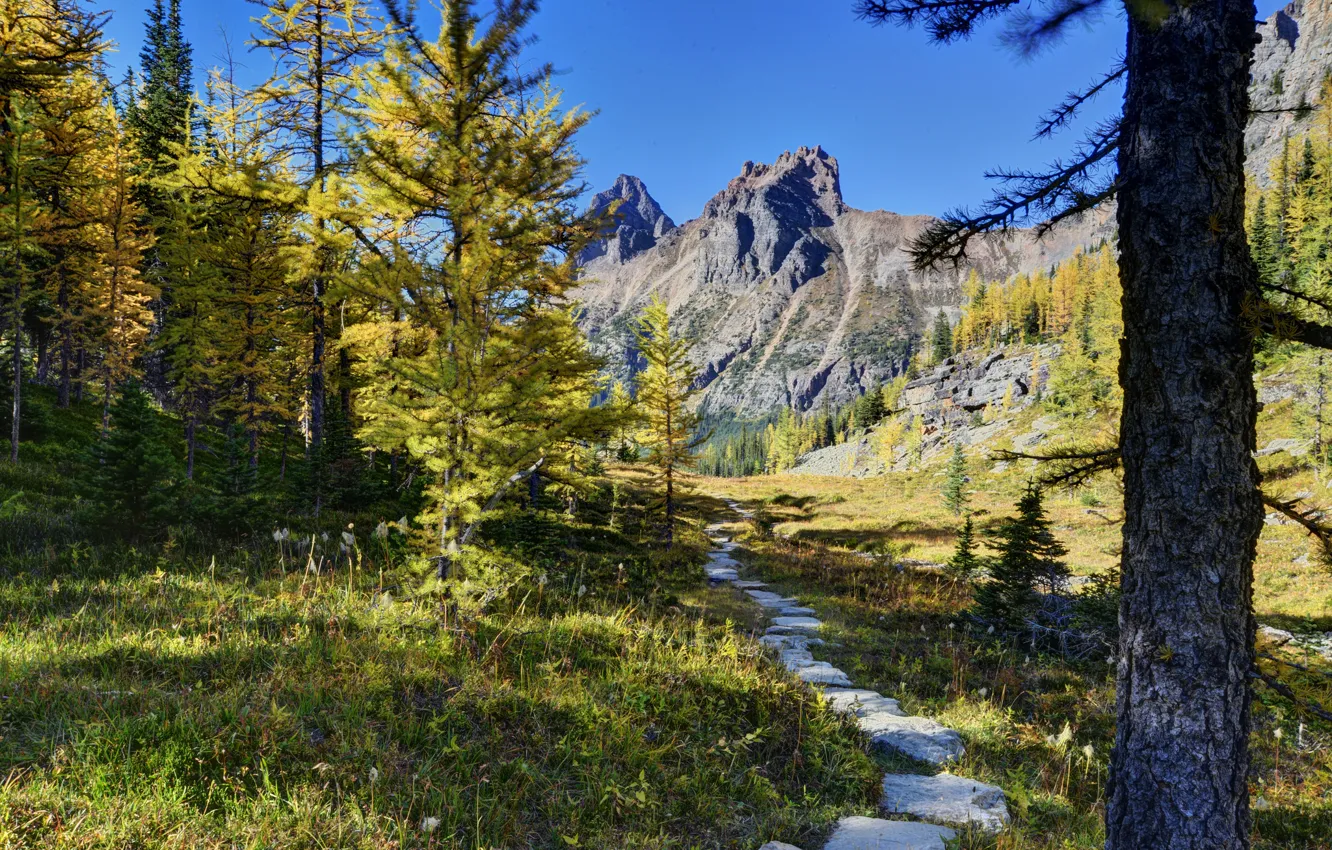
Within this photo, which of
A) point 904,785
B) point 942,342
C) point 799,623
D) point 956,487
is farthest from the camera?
point 942,342

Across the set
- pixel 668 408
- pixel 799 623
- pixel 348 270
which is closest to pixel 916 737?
pixel 799 623

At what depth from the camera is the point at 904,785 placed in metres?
4.59

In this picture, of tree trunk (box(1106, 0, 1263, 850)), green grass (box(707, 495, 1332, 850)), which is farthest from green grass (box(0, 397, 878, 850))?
tree trunk (box(1106, 0, 1263, 850))

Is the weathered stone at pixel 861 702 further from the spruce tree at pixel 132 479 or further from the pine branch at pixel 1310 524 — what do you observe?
the spruce tree at pixel 132 479

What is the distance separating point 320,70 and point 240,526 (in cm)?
1226

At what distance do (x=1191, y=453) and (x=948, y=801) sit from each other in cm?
315

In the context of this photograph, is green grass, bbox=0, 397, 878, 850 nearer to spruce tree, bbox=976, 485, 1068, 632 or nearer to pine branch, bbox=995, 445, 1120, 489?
pine branch, bbox=995, 445, 1120, 489

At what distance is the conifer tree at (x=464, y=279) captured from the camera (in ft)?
19.2

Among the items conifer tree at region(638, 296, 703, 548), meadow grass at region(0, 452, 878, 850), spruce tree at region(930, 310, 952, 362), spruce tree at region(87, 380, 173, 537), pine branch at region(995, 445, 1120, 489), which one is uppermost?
spruce tree at region(930, 310, 952, 362)

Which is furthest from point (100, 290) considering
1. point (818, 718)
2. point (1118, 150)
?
point (1118, 150)

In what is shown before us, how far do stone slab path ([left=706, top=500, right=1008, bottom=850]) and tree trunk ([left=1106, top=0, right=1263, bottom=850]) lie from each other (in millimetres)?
1142

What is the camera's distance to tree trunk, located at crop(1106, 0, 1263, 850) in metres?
2.84

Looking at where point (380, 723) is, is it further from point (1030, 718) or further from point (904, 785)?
point (1030, 718)

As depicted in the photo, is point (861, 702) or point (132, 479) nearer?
point (861, 702)
